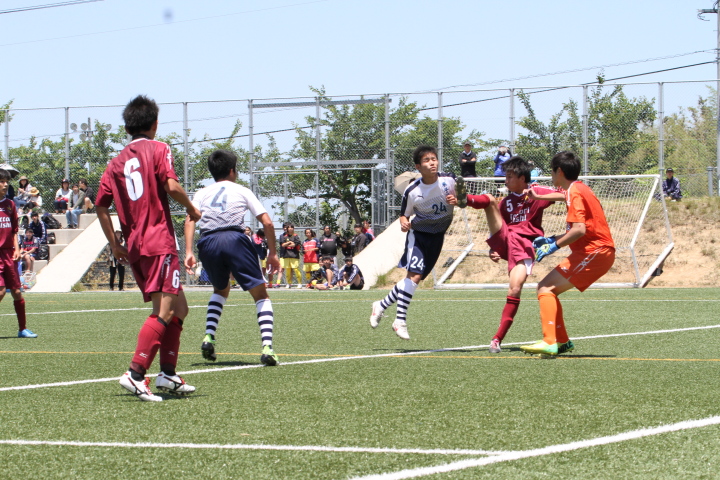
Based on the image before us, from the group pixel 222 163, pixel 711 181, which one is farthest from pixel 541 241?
pixel 711 181

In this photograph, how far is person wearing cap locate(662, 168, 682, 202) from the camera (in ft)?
88.2

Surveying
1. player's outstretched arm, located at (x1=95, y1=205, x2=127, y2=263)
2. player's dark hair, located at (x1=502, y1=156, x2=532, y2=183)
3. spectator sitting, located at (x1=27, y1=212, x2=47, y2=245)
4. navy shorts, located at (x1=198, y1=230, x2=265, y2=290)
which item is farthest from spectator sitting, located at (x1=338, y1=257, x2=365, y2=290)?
player's outstretched arm, located at (x1=95, y1=205, x2=127, y2=263)

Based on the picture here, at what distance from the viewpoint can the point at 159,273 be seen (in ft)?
18.6

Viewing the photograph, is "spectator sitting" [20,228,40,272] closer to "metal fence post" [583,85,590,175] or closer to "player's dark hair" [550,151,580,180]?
"metal fence post" [583,85,590,175]

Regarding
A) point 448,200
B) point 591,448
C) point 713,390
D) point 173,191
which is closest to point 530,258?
point 448,200

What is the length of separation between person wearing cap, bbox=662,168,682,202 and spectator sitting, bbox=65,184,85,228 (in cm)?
1851

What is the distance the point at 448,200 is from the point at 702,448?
492 cm

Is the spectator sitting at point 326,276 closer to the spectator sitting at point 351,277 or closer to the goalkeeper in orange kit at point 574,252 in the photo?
the spectator sitting at point 351,277

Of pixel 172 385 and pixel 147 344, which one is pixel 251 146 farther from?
pixel 147 344

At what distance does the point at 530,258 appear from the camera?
8680 millimetres

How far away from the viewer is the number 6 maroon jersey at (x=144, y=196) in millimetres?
5684

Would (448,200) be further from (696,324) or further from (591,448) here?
(591,448)

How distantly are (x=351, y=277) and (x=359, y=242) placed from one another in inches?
151

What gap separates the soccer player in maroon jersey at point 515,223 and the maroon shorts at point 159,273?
→ 3543mm
